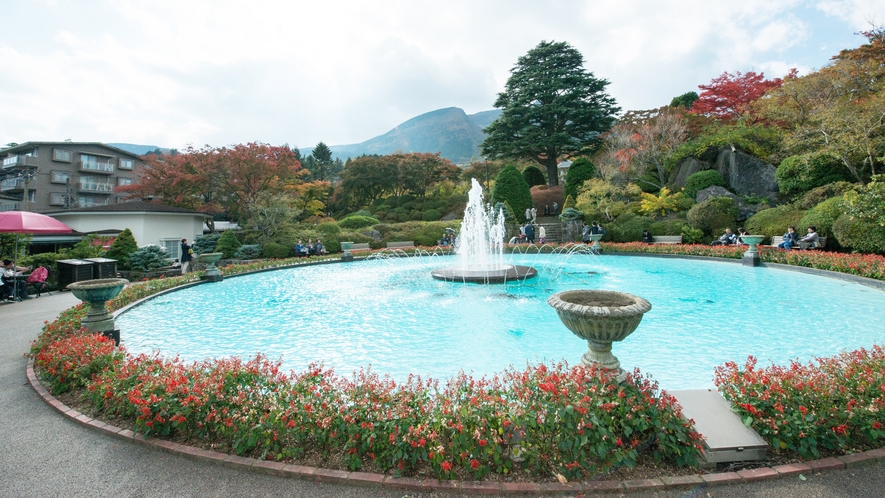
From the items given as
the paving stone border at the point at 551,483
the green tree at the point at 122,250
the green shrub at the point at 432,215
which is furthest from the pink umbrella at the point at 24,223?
the green shrub at the point at 432,215

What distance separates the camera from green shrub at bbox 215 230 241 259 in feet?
72.6

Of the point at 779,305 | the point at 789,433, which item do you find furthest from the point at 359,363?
the point at 779,305

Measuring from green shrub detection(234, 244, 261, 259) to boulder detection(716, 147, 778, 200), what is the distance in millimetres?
28205

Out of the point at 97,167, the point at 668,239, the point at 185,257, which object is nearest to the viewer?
the point at 185,257

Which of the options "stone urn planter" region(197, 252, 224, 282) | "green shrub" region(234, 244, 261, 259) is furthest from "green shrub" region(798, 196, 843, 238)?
"green shrub" region(234, 244, 261, 259)

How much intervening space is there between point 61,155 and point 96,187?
4076 millimetres

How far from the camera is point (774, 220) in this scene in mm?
18312

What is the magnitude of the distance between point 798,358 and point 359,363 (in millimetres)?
6520

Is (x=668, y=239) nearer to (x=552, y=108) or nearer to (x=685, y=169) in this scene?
(x=685, y=169)

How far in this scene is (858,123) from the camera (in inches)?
664

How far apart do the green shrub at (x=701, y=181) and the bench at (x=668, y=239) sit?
4.37m

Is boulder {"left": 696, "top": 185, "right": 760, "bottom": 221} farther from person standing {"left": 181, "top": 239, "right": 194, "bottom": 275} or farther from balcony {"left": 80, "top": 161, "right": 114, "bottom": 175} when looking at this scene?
balcony {"left": 80, "top": 161, "right": 114, "bottom": 175}

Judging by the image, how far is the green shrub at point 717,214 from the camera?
20.6 meters

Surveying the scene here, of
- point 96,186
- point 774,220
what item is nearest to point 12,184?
point 96,186
